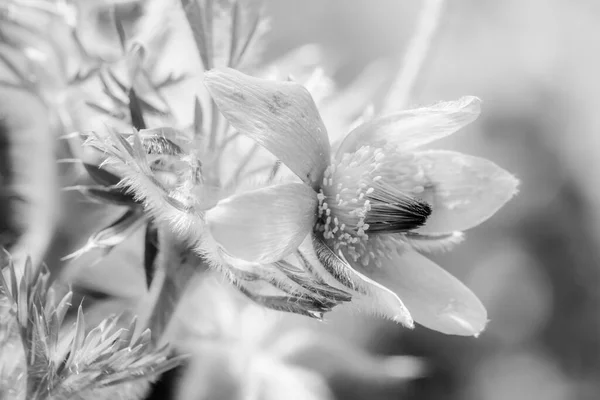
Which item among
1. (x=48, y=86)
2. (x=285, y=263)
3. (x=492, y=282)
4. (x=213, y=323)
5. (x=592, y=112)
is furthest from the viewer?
(x=592, y=112)

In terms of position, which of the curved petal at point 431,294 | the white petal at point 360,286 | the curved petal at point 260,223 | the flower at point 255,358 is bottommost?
the flower at point 255,358

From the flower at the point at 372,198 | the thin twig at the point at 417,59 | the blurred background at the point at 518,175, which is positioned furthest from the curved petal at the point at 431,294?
the blurred background at the point at 518,175

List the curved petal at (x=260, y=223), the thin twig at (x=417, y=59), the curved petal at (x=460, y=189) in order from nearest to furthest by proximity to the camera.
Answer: the curved petal at (x=260, y=223)
the curved petal at (x=460, y=189)
the thin twig at (x=417, y=59)

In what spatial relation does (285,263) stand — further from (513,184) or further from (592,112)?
(592,112)

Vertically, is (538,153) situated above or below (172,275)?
below

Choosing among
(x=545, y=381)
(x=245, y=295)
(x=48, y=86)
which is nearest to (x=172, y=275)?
(x=245, y=295)

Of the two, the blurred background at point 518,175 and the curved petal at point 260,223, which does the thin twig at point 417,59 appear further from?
the blurred background at point 518,175
